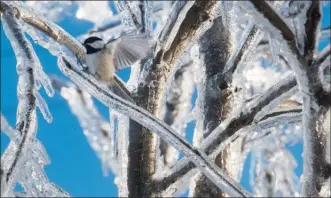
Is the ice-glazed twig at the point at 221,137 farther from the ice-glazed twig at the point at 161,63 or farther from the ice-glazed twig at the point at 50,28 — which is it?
the ice-glazed twig at the point at 50,28

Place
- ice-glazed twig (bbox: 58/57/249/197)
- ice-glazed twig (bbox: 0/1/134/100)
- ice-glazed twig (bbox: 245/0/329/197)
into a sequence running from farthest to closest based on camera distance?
ice-glazed twig (bbox: 0/1/134/100) < ice-glazed twig (bbox: 58/57/249/197) < ice-glazed twig (bbox: 245/0/329/197)

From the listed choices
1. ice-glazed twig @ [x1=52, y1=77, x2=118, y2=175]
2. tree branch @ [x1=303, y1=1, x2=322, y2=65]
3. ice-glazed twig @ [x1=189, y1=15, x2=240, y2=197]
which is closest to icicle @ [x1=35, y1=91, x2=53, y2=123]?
ice-glazed twig @ [x1=189, y1=15, x2=240, y2=197]

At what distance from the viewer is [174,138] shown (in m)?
0.76

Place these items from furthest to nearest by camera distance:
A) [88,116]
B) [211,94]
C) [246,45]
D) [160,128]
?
[88,116] → [211,94] → [246,45] → [160,128]

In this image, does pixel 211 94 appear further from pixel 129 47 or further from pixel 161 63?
pixel 129 47

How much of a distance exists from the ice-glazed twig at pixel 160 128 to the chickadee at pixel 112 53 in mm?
23

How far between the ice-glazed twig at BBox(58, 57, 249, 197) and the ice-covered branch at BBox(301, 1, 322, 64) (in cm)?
20

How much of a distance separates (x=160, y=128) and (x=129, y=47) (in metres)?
0.13

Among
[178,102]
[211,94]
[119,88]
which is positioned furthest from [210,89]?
[178,102]

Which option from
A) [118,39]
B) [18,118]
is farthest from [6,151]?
[118,39]

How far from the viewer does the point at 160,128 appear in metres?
0.76

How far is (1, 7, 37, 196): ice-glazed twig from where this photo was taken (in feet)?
2.54

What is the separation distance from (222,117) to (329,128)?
1.41 feet

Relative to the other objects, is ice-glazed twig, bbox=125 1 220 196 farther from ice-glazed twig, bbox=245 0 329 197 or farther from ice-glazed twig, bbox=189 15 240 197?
ice-glazed twig, bbox=245 0 329 197
